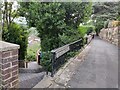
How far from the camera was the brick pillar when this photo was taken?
2518mm

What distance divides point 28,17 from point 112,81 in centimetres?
838

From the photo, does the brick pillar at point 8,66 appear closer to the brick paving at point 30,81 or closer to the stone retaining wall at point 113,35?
the brick paving at point 30,81

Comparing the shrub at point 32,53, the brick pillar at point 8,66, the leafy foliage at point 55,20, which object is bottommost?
the shrub at point 32,53

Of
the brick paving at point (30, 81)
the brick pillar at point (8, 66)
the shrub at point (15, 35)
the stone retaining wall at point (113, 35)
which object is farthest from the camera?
the stone retaining wall at point (113, 35)

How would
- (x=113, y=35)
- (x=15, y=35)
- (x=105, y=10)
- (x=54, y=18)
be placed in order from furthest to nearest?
(x=105, y=10), (x=113, y=35), (x=15, y=35), (x=54, y=18)

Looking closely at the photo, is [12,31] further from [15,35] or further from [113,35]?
[113,35]

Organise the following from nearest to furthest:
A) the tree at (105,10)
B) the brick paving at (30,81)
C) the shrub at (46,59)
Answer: the brick paving at (30,81) < the shrub at (46,59) < the tree at (105,10)

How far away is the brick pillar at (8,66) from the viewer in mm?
2518

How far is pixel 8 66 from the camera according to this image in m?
2.63

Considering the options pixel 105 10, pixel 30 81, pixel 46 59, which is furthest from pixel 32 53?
pixel 30 81

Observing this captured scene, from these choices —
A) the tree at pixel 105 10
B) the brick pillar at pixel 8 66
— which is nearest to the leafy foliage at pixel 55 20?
the brick pillar at pixel 8 66

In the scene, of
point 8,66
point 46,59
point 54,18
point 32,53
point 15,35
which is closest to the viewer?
point 8,66

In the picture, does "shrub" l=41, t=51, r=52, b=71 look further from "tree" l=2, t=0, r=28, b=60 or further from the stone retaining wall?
the stone retaining wall

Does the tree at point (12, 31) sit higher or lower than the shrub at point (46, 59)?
higher
